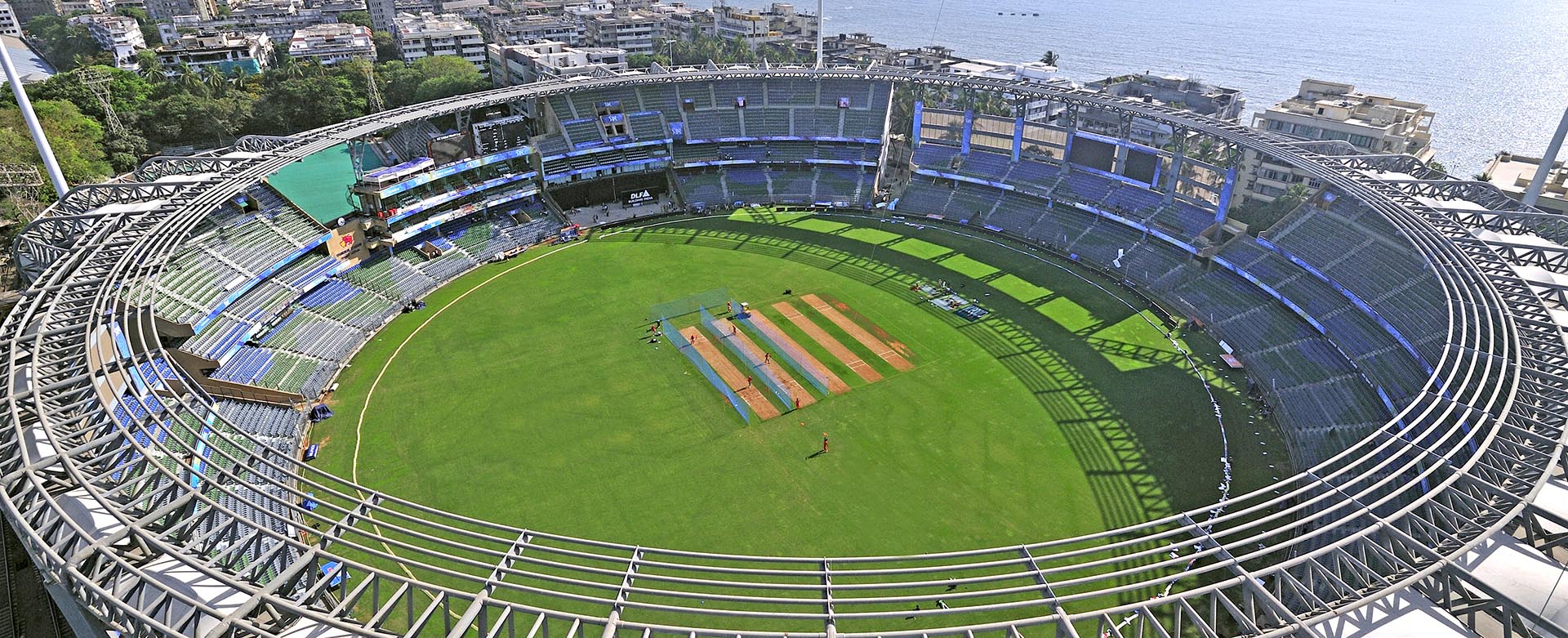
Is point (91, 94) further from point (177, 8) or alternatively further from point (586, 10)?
point (177, 8)

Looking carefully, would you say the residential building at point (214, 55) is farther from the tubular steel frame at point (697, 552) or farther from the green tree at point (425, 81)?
the tubular steel frame at point (697, 552)

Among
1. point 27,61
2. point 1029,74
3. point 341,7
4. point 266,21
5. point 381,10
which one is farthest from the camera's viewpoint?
point 341,7

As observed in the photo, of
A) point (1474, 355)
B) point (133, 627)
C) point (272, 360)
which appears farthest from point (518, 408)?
point (1474, 355)

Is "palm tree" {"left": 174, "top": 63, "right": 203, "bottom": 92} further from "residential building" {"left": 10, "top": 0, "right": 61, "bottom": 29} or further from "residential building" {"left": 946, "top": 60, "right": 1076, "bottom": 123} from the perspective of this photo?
"residential building" {"left": 10, "top": 0, "right": 61, "bottom": 29}

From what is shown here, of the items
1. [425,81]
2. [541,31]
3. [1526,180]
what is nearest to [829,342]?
[1526,180]

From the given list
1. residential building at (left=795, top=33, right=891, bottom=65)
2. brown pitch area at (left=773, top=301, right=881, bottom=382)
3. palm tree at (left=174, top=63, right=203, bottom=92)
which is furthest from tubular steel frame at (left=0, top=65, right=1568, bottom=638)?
residential building at (left=795, top=33, right=891, bottom=65)
